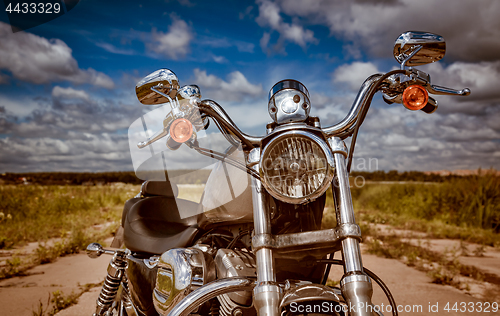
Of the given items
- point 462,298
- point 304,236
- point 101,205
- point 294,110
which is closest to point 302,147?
point 294,110

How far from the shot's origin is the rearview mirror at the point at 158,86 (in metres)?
1.25

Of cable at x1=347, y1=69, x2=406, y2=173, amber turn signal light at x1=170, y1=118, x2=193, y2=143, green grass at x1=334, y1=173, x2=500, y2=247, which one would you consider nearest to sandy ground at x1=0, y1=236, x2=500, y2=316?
green grass at x1=334, y1=173, x2=500, y2=247

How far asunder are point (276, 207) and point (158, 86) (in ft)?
2.09

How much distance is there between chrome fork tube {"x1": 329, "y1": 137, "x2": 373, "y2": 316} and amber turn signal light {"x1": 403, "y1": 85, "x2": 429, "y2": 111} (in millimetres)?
319

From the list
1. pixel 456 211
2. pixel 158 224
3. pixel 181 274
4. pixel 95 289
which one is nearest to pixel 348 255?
pixel 181 274

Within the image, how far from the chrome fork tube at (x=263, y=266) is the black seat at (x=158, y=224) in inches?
22.6

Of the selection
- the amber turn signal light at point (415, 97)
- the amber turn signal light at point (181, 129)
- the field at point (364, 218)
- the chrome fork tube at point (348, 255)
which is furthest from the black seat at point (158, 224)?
the field at point (364, 218)

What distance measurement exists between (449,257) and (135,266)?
14.4 feet

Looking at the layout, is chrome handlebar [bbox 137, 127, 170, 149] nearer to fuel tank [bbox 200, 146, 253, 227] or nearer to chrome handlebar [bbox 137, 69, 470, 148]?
chrome handlebar [bbox 137, 69, 470, 148]

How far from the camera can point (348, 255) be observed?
969mm

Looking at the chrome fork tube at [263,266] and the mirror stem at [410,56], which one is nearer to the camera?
the chrome fork tube at [263,266]

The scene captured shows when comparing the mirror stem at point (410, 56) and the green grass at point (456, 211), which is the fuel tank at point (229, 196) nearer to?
the mirror stem at point (410, 56)

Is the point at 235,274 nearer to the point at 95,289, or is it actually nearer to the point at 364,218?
the point at 95,289

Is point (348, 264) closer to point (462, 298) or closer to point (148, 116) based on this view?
point (148, 116)
